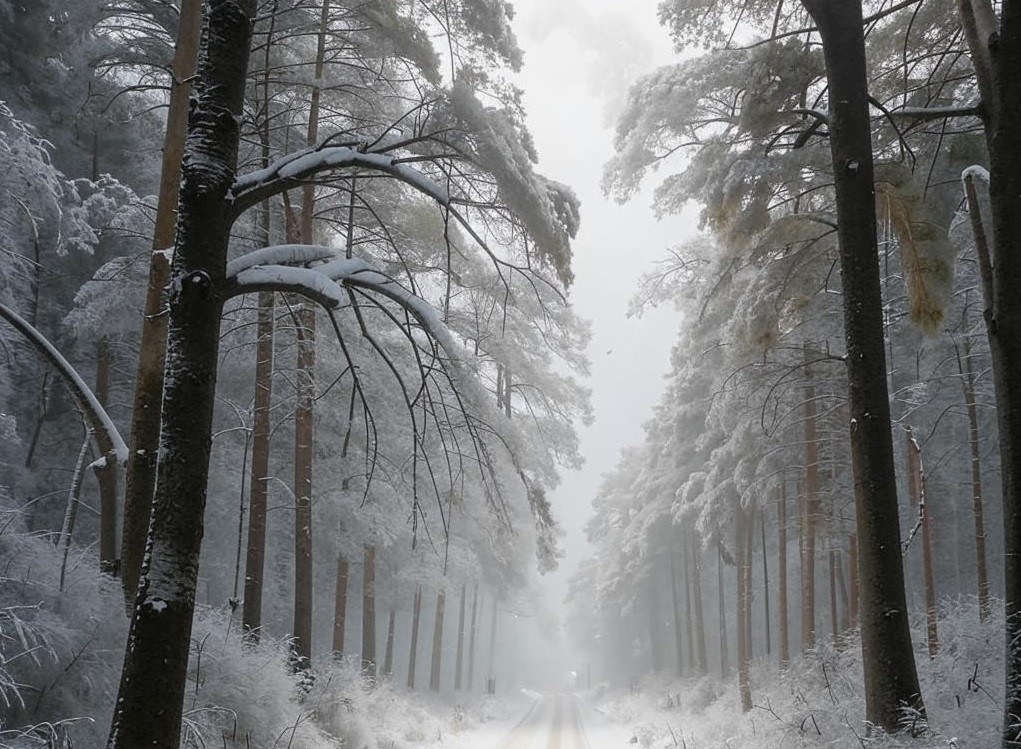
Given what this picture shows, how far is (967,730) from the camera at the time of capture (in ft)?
15.9

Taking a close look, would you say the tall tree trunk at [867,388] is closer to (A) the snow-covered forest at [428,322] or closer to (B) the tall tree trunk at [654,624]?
(A) the snow-covered forest at [428,322]

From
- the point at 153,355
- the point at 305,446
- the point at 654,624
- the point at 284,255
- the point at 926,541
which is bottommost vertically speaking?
the point at 654,624

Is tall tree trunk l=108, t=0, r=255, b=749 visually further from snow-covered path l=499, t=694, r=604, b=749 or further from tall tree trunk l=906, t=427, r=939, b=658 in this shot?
snow-covered path l=499, t=694, r=604, b=749

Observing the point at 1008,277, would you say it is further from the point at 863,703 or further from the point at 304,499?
the point at 304,499

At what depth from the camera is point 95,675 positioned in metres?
5.24

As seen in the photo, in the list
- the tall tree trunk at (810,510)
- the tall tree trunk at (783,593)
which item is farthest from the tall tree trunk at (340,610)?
the tall tree trunk at (783,593)

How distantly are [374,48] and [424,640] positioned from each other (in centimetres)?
3927

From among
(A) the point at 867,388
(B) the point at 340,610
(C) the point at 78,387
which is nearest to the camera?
(C) the point at 78,387

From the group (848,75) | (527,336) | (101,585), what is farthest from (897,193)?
(527,336)

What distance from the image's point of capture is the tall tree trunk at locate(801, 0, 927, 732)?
475cm

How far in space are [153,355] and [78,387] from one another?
6.43ft

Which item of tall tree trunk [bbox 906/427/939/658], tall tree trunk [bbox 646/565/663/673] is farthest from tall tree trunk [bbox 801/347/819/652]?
tall tree trunk [bbox 646/565/663/673]

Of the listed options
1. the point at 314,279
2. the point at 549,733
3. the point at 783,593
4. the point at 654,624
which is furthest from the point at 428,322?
the point at 654,624

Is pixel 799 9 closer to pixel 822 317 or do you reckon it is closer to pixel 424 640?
pixel 822 317
